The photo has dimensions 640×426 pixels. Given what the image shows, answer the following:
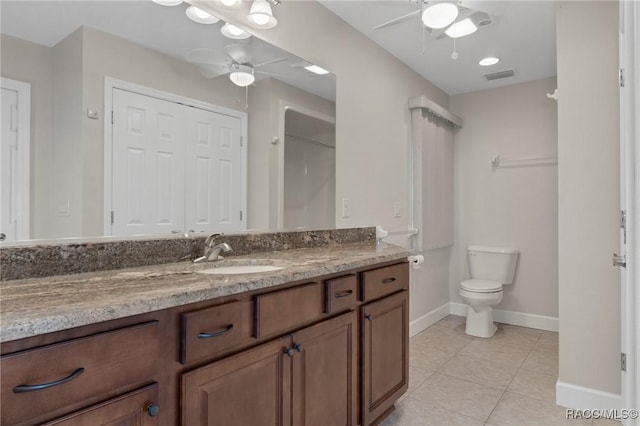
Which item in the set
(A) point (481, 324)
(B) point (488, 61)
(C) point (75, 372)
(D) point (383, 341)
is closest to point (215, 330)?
(C) point (75, 372)

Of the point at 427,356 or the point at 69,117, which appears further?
the point at 427,356

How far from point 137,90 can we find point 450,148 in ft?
10.7

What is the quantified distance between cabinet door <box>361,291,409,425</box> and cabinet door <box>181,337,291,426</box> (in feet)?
1.76

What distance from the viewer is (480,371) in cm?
261

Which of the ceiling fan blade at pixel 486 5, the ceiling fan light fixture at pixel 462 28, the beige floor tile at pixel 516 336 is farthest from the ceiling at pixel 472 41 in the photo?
the beige floor tile at pixel 516 336

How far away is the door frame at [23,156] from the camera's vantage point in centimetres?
115

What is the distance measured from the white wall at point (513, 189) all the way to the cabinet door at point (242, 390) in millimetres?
3204

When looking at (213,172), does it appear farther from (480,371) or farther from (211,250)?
(480,371)

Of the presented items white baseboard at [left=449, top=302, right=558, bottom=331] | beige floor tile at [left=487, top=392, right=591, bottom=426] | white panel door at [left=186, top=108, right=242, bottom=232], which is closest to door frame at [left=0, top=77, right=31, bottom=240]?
white panel door at [left=186, top=108, right=242, bottom=232]

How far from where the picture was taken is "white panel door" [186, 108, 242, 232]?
1652mm

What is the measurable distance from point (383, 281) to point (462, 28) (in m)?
1.70

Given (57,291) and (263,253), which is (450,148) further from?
(57,291)

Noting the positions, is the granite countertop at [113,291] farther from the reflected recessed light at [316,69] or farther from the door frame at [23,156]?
the reflected recessed light at [316,69]

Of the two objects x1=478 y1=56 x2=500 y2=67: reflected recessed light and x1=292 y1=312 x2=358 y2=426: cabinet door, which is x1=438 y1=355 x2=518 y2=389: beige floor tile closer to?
x1=292 y1=312 x2=358 y2=426: cabinet door
